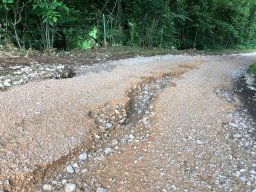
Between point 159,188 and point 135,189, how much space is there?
255 mm

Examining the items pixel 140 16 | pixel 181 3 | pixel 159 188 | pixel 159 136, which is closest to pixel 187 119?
pixel 159 136

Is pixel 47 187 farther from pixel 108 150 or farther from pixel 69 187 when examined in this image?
pixel 108 150

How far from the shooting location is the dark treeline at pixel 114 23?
31.7 ft

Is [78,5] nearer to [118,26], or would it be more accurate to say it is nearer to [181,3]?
[118,26]

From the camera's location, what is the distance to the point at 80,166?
3617 mm

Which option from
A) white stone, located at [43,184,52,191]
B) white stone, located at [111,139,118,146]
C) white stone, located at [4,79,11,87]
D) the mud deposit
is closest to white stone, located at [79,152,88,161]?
white stone, located at [111,139,118,146]

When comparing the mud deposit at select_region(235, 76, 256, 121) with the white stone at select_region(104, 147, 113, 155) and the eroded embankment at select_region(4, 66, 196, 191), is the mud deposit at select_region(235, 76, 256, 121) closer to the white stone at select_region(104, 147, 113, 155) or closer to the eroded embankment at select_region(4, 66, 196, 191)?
the eroded embankment at select_region(4, 66, 196, 191)

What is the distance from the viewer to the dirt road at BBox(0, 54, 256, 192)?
339cm

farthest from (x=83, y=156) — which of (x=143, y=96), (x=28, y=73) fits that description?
(x=28, y=73)

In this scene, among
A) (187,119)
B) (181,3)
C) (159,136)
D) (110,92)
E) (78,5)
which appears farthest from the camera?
(181,3)

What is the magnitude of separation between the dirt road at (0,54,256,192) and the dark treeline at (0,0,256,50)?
4218 millimetres

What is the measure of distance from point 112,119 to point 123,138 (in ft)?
1.80

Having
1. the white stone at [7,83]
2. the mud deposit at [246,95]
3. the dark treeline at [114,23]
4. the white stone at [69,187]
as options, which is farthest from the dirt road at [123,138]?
the dark treeline at [114,23]

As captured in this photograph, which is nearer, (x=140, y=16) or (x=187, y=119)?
(x=187, y=119)
